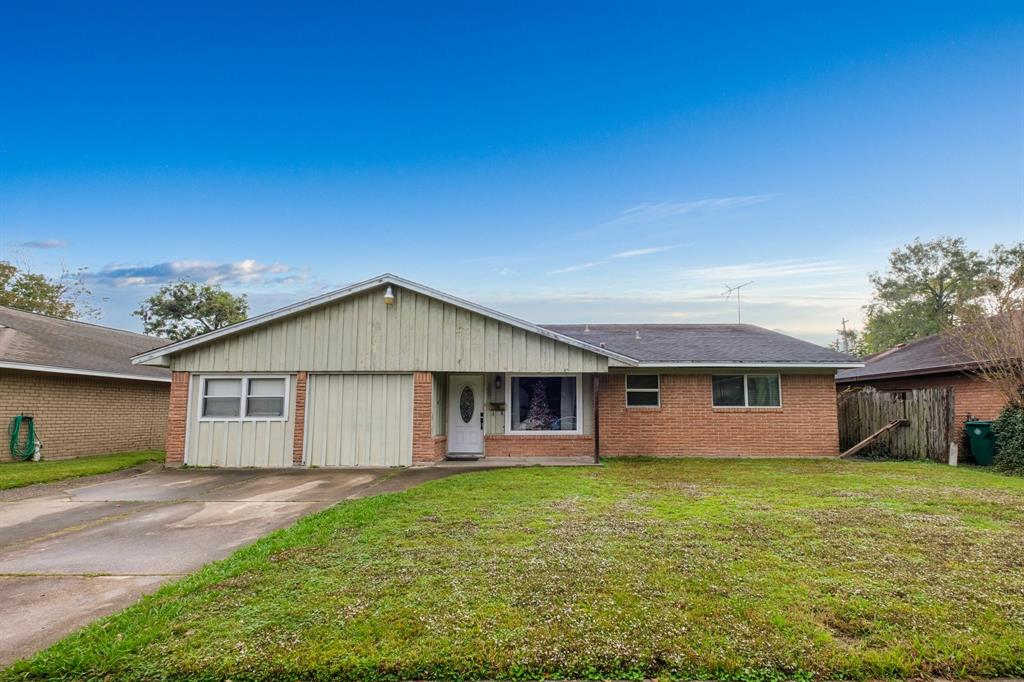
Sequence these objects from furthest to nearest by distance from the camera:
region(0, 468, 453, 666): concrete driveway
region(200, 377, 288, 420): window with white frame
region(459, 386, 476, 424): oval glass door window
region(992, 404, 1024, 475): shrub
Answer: region(459, 386, 476, 424): oval glass door window
region(200, 377, 288, 420): window with white frame
region(992, 404, 1024, 475): shrub
region(0, 468, 453, 666): concrete driveway

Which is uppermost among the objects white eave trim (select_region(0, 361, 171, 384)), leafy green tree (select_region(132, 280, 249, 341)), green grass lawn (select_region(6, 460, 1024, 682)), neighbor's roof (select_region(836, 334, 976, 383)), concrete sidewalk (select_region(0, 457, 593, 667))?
leafy green tree (select_region(132, 280, 249, 341))

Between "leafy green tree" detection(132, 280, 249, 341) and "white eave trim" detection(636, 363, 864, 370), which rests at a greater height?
"leafy green tree" detection(132, 280, 249, 341)

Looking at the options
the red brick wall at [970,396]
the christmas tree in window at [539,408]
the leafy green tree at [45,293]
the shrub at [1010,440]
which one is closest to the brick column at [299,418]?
the christmas tree in window at [539,408]

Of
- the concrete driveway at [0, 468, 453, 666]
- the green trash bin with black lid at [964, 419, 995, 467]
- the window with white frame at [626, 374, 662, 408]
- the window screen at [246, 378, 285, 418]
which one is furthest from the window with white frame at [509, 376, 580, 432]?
the green trash bin with black lid at [964, 419, 995, 467]

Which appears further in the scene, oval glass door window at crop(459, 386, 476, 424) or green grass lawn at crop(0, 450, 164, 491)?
oval glass door window at crop(459, 386, 476, 424)

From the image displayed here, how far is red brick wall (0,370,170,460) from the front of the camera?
12875mm

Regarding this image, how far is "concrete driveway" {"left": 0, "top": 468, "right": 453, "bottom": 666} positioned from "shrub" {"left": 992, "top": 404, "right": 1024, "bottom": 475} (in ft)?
41.1

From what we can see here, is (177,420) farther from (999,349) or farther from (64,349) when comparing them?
(999,349)

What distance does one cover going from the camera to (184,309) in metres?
34.1

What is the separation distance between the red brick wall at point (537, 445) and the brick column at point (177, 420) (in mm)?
7246

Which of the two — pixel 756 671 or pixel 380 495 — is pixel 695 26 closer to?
pixel 380 495

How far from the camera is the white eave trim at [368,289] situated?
11.9 meters

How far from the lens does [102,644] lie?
3.06 m

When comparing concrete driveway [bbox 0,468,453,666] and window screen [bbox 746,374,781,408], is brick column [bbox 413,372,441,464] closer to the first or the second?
concrete driveway [bbox 0,468,453,666]
